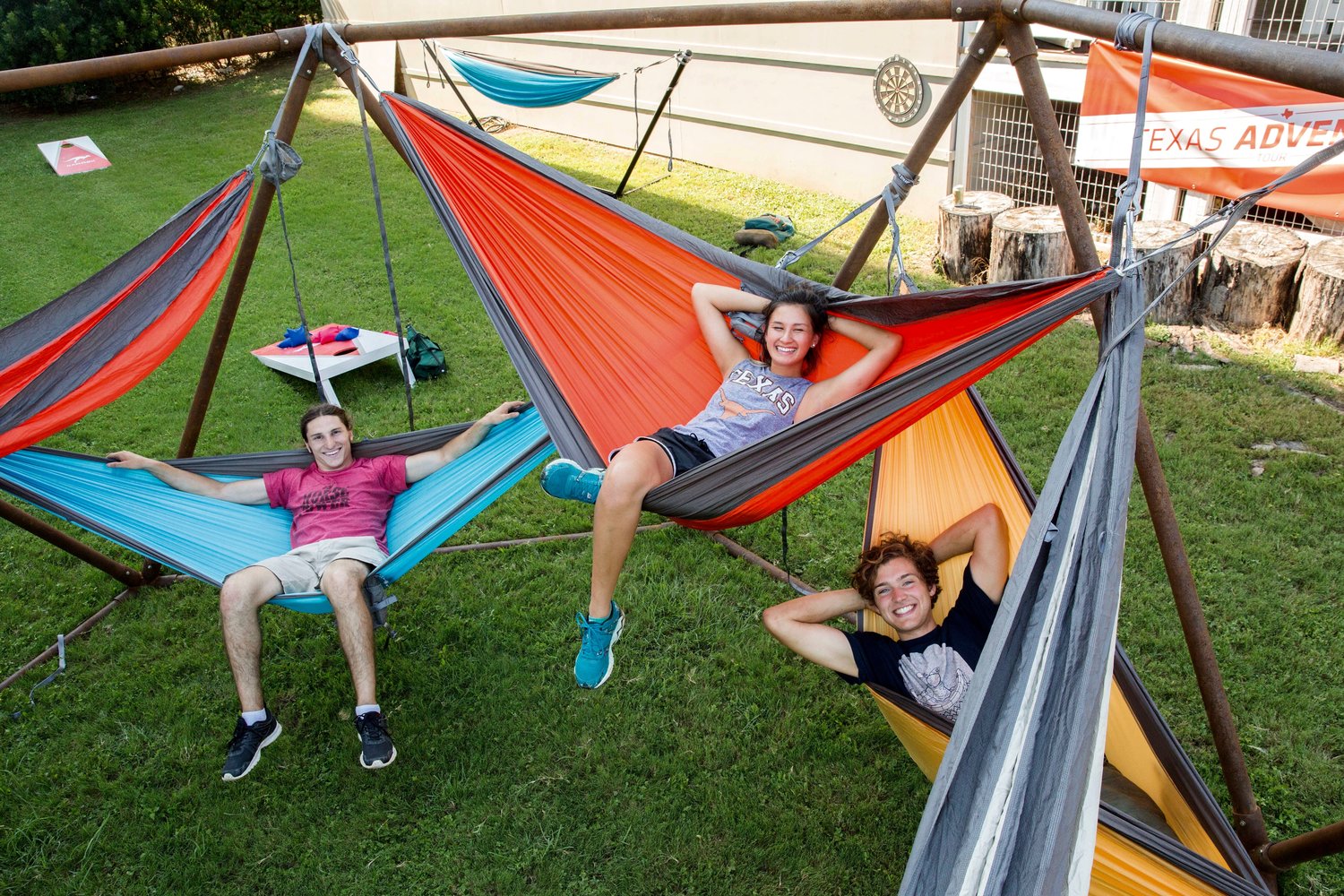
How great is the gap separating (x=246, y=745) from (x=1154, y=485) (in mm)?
1955

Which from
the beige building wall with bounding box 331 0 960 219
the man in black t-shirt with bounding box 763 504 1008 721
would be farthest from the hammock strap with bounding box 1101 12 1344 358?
the beige building wall with bounding box 331 0 960 219

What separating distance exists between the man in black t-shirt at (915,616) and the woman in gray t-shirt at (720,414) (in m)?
0.37

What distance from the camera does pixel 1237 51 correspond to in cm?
144

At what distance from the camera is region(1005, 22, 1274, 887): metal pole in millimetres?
1854

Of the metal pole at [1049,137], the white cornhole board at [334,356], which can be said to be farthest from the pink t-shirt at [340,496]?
the metal pole at [1049,137]

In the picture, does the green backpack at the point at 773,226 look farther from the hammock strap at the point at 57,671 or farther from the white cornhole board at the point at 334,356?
the hammock strap at the point at 57,671

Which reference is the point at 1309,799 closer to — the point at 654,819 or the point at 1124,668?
the point at 1124,668

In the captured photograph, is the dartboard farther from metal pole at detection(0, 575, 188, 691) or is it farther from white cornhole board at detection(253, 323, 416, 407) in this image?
metal pole at detection(0, 575, 188, 691)

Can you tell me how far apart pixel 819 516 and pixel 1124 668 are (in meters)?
1.33

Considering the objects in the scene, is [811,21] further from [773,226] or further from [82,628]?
[773,226]

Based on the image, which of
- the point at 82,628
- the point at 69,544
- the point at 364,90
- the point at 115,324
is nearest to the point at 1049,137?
the point at 364,90

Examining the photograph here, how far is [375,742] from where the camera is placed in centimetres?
216

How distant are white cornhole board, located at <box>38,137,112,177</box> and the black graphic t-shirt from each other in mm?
7878

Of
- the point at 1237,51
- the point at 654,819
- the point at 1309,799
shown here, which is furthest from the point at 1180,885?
the point at 1237,51
